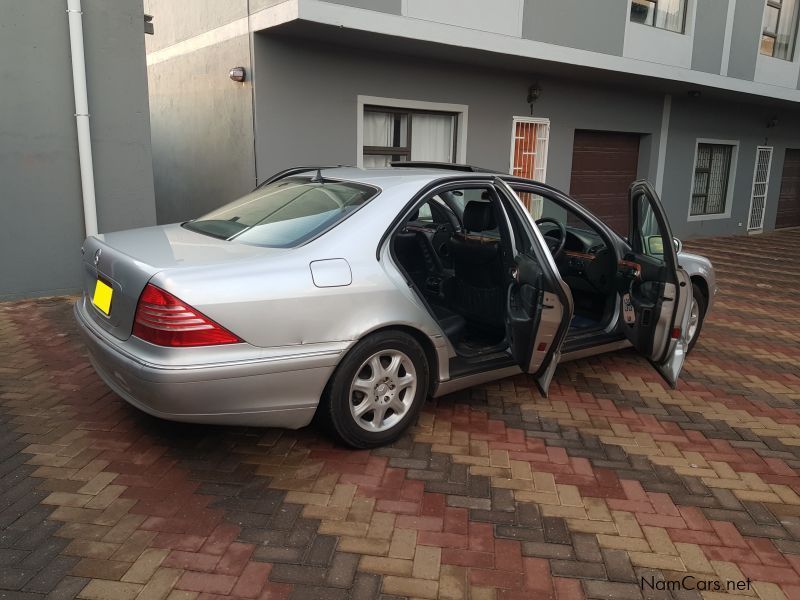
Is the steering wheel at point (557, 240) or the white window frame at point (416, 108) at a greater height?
the white window frame at point (416, 108)

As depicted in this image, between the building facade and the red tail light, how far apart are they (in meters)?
4.51

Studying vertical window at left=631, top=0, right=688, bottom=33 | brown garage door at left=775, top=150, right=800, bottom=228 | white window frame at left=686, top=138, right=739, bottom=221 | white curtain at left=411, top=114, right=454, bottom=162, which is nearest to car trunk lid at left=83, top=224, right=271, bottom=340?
white curtain at left=411, top=114, right=454, bottom=162

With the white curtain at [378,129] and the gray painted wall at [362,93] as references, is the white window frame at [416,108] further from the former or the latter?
the white curtain at [378,129]

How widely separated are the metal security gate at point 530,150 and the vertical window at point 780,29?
5.95 m

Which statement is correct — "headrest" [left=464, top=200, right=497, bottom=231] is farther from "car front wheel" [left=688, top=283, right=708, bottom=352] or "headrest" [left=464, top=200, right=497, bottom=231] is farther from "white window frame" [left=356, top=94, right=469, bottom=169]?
"white window frame" [left=356, top=94, right=469, bottom=169]

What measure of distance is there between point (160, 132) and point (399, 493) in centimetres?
859

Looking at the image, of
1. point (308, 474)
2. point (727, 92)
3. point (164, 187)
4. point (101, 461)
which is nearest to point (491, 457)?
point (308, 474)

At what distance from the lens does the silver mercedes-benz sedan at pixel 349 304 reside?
108 inches

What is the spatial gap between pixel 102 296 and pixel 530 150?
7.80 m

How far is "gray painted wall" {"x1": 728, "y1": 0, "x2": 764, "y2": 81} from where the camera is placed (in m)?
11.3

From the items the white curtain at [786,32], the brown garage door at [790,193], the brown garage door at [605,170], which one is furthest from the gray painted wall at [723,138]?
the white curtain at [786,32]

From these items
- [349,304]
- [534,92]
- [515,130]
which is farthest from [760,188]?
[349,304]

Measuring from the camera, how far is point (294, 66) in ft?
23.4

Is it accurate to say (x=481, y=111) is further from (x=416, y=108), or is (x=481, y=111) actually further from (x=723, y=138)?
(x=723, y=138)
